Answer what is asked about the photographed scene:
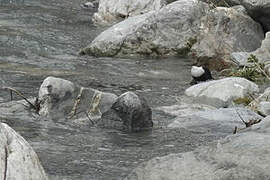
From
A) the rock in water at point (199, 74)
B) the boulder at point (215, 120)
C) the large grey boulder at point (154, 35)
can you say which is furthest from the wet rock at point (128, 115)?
the large grey boulder at point (154, 35)

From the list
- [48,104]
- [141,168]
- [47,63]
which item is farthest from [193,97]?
[141,168]

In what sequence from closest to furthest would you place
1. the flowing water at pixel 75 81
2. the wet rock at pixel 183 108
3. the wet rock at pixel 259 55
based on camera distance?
1. the flowing water at pixel 75 81
2. the wet rock at pixel 183 108
3. the wet rock at pixel 259 55

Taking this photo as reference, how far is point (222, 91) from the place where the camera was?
9.83m

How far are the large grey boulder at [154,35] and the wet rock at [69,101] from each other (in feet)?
17.2

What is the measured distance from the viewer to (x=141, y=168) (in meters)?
5.04

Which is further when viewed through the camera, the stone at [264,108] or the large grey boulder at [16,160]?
the stone at [264,108]

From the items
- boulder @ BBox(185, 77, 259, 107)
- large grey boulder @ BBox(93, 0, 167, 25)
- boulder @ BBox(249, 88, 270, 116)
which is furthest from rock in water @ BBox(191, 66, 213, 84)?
large grey boulder @ BBox(93, 0, 167, 25)

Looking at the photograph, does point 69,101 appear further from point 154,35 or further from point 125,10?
point 125,10

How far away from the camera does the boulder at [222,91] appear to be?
967 cm

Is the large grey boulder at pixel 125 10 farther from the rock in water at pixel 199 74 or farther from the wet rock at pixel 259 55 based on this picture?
the rock in water at pixel 199 74

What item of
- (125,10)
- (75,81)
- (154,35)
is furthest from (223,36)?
(125,10)

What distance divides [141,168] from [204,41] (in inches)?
347

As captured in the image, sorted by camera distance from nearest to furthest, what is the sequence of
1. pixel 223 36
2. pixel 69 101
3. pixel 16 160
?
1. pixel 16 160
2. pixel 69 101
3. pixel 223 36

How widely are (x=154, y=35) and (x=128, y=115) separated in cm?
657
